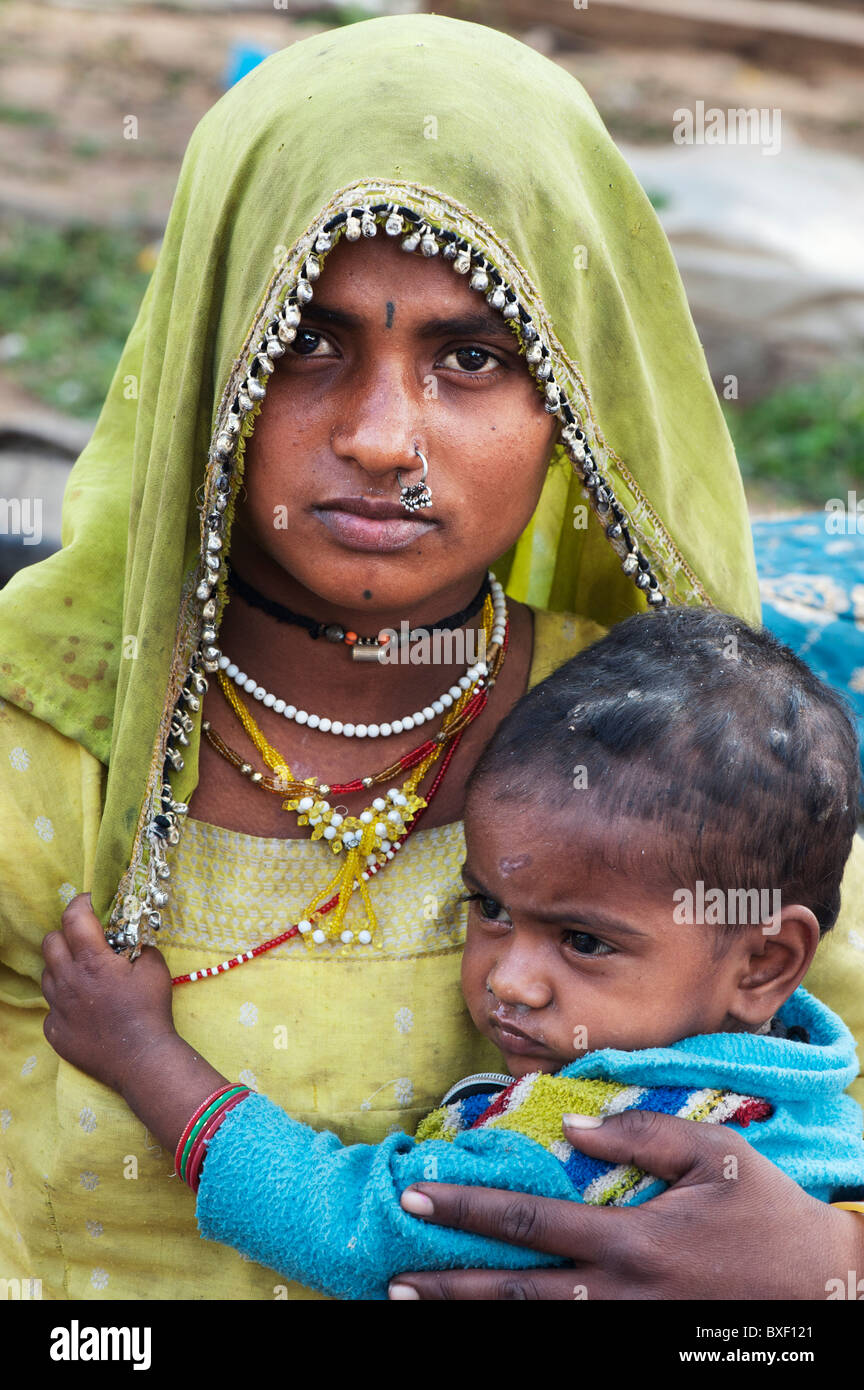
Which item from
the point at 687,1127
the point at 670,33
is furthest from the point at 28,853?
the point at 670,33

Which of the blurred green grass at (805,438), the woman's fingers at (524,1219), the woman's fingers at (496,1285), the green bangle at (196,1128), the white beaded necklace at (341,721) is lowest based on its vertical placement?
the woman's fingers at (496,1285)

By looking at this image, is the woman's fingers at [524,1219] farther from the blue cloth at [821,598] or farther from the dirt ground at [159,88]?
the dirt ground at [159,88]

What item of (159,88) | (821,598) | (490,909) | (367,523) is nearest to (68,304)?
(159,88)

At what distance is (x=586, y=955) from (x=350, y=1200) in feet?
1.35

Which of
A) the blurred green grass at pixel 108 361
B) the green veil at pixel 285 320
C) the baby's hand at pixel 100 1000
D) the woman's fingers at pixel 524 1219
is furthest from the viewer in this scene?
the blurred green grass at pixel 108 361

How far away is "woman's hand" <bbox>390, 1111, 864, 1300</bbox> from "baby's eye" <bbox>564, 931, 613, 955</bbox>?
8.1 inches

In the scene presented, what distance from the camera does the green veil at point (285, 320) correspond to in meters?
1.82

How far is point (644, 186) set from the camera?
26.7 feet

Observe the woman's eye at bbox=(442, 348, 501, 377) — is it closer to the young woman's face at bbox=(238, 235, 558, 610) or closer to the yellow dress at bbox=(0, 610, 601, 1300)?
the young woman's face at bbox=(238, 235, 558, 610)

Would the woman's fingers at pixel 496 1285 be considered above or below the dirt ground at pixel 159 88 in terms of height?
below

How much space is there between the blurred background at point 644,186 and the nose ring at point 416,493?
4.81 ft

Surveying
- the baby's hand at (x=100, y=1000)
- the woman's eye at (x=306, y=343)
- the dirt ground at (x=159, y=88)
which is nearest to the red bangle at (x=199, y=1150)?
the baby's hand at (x=100, y=1000)

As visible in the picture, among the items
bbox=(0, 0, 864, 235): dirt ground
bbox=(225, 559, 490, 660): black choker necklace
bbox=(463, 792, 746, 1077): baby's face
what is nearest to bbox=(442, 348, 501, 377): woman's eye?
bbox=(225, 559, 490, 660): black choker necklace

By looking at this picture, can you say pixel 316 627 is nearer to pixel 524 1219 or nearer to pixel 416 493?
pixel 416 493
